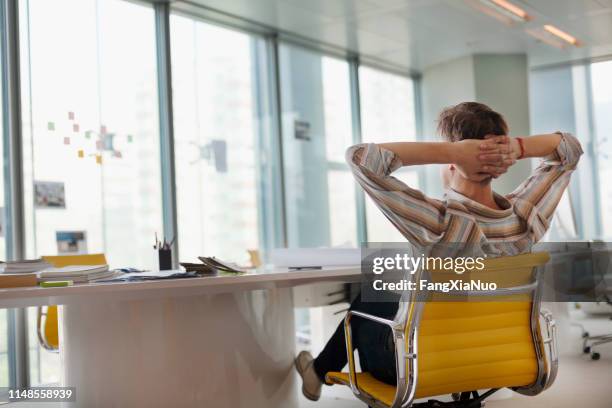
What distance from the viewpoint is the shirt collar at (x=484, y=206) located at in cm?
174

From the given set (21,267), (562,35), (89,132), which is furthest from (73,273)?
(562,35)

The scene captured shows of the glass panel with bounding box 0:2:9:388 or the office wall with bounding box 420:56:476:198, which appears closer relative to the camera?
the glass panel with bounding box 0:2:9:388

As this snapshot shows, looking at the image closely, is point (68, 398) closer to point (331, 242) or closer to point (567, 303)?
point (567, 303)

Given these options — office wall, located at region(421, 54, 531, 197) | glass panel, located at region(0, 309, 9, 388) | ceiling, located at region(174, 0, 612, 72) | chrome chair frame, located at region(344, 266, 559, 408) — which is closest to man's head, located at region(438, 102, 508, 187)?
chrome chair frame, located at region(344, 266, 559, 408)

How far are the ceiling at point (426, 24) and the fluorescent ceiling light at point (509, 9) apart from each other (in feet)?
0.24

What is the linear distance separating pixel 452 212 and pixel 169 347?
3.75 feet

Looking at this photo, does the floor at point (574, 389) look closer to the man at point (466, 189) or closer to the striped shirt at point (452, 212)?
Answer: the man at point (466, 189)

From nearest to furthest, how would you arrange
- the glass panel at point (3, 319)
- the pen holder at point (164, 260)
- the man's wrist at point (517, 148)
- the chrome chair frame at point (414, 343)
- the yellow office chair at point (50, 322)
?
1. the chrome chair frame at point (414, 343)
2. the man's wrist at point (517, 148)
3. the pen holder at point (164, 260)
4. the yellow office chair at point (50, 322)
5. the glass panel at point (3, 319)

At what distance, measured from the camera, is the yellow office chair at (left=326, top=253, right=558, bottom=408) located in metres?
1.66

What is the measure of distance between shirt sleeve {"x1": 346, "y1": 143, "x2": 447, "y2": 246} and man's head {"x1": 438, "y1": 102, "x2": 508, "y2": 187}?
213 millimetres

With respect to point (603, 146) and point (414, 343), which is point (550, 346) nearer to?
point (414, 343)

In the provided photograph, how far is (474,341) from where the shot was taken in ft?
5.70

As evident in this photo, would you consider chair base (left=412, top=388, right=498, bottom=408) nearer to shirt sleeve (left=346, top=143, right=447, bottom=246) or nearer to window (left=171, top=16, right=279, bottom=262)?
shirt sleeve (left=346, top=143, right=447, bottom=246)

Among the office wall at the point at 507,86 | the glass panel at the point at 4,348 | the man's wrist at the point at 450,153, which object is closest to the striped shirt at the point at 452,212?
the man's wrist at the point at 450,153
